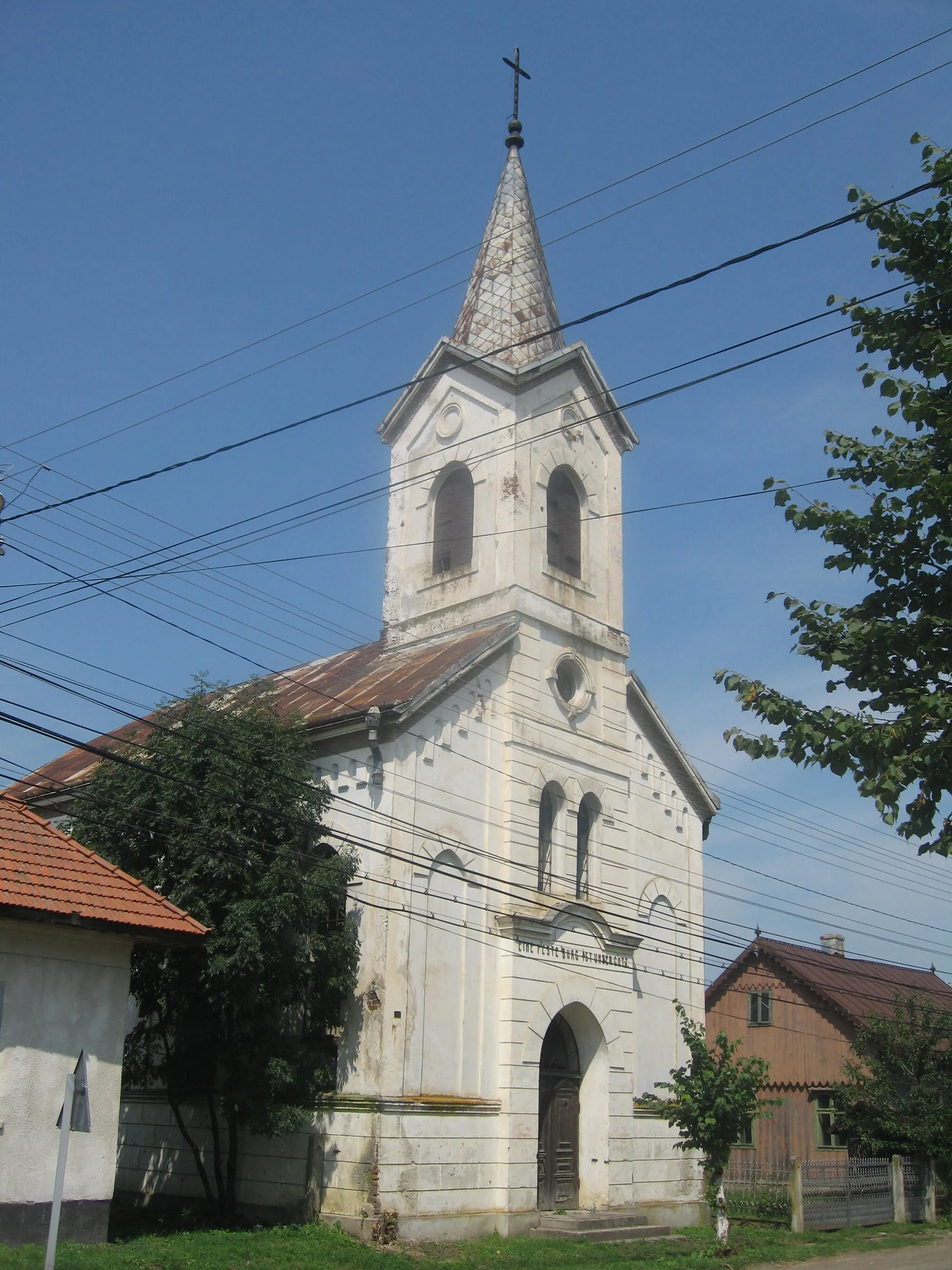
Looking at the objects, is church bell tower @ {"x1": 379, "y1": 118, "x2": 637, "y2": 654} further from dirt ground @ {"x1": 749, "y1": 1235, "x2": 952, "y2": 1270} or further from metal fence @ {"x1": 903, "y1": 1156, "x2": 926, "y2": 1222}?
metal fence @ {"x1": 903, "y1": 1156, "x2": 926, "y2": 1222}

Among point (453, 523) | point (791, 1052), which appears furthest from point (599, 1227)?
point (791, 1052)

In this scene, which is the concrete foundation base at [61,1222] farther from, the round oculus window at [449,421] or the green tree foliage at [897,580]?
the round oculus window at [449,421]

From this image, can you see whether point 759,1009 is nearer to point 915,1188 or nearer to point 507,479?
point 915,1188

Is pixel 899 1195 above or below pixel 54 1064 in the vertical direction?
below

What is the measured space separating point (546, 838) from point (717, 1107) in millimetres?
5945

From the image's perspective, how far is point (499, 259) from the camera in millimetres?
30250

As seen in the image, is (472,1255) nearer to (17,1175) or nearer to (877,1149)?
(17,1175)

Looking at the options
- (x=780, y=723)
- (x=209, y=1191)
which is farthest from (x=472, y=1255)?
(x=780, y=723)

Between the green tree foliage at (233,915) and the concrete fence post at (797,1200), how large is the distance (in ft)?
36.2

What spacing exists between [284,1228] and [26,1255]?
5.62 metres

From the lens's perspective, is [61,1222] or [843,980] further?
[843,980]

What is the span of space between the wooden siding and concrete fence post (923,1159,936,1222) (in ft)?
17.6

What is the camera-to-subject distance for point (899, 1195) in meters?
28.6

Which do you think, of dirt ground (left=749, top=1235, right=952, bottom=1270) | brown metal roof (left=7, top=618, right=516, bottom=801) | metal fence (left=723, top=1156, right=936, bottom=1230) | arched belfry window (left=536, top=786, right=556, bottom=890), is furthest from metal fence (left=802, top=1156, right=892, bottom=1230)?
brown metal roof (left=7, top=618, right=516, bottom=801)
